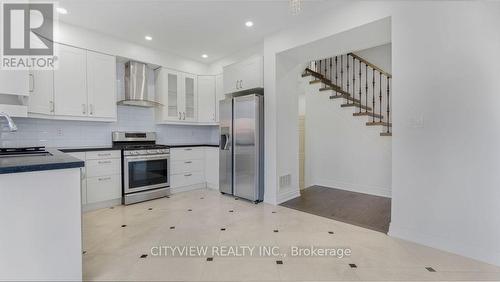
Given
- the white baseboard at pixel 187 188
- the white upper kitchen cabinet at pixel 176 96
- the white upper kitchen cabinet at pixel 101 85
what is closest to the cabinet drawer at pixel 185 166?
→ the white baseboard at pixel 187 188

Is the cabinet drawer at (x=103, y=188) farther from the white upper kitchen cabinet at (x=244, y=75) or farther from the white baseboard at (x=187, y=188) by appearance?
the white upper kitchen cabinet at (x=244, y=75)

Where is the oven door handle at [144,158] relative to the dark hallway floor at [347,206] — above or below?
above

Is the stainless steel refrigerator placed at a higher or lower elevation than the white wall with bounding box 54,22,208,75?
lower

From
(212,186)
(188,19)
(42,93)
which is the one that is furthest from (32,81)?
(212,186)

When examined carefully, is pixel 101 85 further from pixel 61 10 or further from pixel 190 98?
pixel 190 98

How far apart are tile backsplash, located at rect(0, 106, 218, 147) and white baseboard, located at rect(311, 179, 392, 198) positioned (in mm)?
3048

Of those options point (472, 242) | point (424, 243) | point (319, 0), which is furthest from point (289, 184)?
point (319, 0)

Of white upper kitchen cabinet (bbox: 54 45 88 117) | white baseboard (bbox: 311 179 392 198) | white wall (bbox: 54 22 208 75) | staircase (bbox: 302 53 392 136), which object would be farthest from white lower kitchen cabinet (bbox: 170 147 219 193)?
staircase (bbox: 302 53 392 136)

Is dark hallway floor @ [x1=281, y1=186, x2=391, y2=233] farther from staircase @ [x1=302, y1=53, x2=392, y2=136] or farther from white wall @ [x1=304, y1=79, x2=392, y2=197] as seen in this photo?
staircase @ [x1=302, y1=53, x2=392, y2=136]

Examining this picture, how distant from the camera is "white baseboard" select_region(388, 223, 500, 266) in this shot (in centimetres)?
207

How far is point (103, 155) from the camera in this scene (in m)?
3.54

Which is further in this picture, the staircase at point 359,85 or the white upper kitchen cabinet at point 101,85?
the staircase at point 359,85

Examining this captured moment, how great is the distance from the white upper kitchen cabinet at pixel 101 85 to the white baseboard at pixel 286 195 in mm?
3104

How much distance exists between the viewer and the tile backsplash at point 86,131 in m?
3.27
